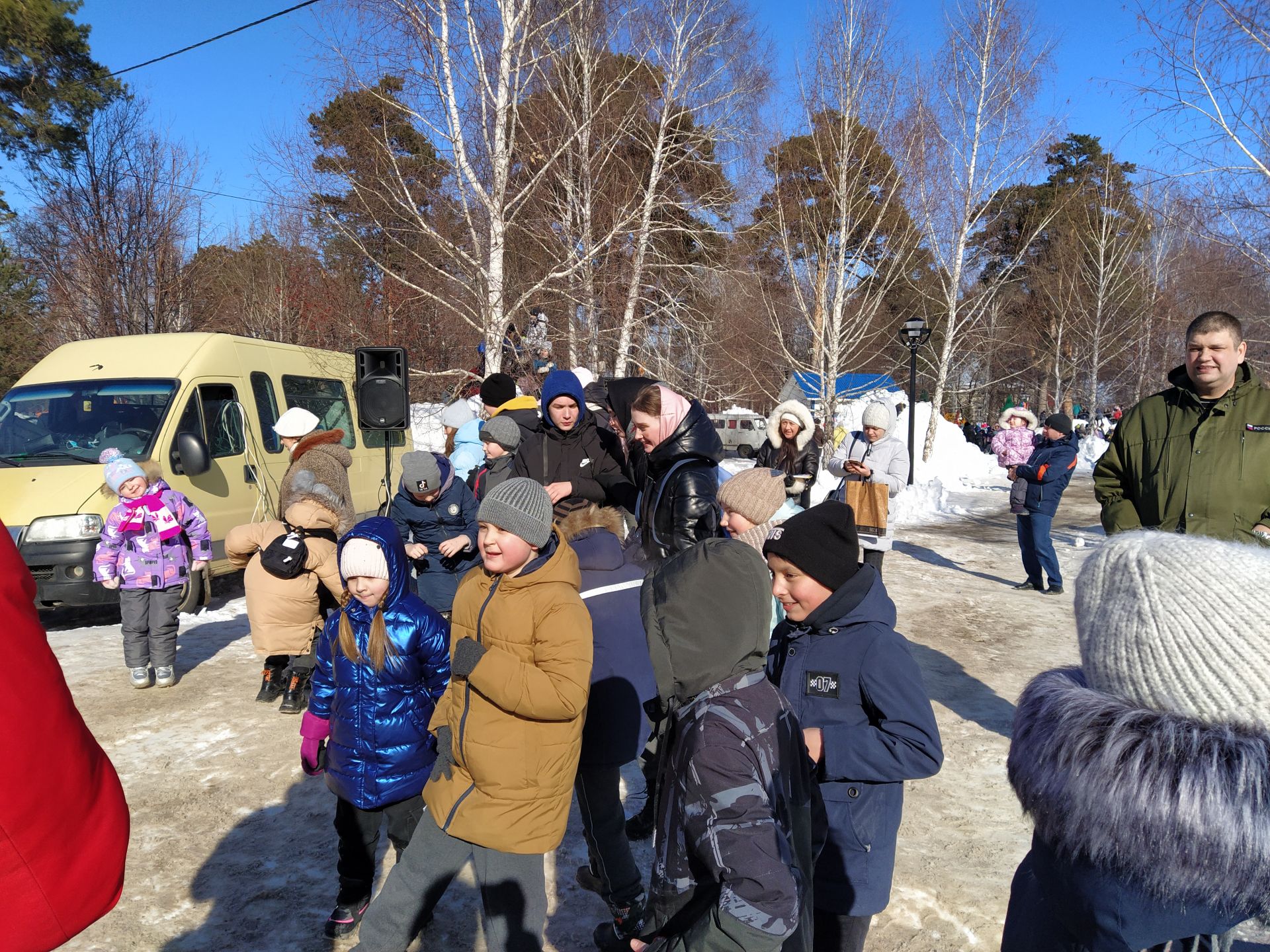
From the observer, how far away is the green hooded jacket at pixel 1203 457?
3.36 m

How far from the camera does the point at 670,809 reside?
179cm

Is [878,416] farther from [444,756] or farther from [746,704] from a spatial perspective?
[746,704]

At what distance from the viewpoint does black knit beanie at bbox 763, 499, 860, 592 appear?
219cm

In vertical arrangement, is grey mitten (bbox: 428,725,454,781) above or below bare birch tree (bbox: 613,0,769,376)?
below

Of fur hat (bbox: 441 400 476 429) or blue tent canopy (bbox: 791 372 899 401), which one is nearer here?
fur hat (bbox: 441 400 476 429)

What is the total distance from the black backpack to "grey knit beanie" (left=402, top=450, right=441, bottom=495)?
759 mm

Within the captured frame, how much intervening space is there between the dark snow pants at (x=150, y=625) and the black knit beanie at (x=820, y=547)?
5158 millimetres

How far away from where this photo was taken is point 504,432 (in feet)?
18.8

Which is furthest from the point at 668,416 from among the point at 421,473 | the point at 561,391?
the point at 421,473

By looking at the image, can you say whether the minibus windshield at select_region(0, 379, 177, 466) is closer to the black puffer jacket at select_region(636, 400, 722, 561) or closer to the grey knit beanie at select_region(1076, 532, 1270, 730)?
the black puffer jacket at select_region(636, 400, 722, 561)

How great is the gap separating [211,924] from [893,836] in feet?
8.75

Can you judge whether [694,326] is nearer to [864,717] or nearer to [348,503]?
[348,503]

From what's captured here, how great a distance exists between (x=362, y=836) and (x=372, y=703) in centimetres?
52

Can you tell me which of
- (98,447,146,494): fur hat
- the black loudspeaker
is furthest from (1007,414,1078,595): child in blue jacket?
(98,447,146,494): fur hat
